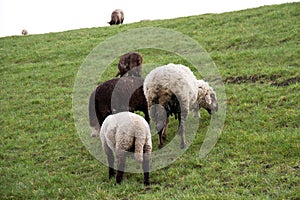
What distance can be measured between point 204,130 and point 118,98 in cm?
210

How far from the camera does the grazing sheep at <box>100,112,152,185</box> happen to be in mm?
6516

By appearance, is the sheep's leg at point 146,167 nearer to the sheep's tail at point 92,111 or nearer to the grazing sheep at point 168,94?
the grazing sheep at point 168,94

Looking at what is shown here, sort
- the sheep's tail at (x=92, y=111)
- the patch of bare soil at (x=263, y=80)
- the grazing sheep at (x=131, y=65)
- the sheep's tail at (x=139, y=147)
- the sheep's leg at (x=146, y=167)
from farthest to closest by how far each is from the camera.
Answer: the patch of bare soil at (x=263, y=80) → the grazing sheep at (x=131, y=65) → the sheep's tail at (x=92, y=111) → the sheep's leg at (x=146, y=167) → the sheep's tail at (x=139, y=147)

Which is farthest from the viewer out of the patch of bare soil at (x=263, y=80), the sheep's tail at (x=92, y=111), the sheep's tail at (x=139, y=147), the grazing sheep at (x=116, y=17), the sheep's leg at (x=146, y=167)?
the grazing sheep at (x=116, y=17)

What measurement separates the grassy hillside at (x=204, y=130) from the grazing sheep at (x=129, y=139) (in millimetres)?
441

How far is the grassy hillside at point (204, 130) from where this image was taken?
21.7ft

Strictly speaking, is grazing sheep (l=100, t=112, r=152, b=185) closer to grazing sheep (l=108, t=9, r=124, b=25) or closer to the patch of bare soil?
the patch of bare soil

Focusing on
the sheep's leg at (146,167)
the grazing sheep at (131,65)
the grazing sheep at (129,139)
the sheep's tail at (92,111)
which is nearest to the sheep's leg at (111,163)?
the grazing sheep at (129,139)

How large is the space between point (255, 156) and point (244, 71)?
624 centimetres

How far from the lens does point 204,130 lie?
9.12 meters

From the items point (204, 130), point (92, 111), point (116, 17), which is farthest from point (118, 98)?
point (116, 17)

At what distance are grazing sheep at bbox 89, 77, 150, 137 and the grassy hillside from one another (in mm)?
934

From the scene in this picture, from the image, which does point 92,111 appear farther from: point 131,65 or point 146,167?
point 146,167

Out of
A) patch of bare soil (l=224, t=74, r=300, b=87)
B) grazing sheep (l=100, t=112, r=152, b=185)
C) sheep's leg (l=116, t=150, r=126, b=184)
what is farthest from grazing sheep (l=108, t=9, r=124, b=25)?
sheep's leg (l=116, t=150, r=126, b=184)
